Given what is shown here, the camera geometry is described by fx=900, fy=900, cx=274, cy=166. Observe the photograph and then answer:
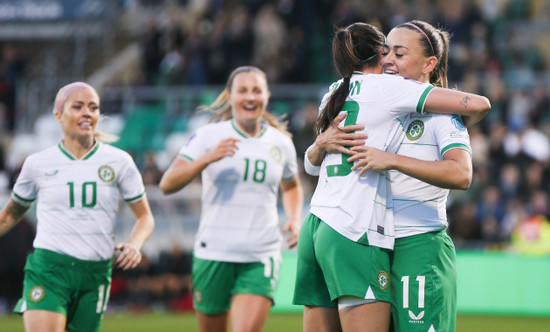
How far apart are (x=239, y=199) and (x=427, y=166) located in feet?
9.03

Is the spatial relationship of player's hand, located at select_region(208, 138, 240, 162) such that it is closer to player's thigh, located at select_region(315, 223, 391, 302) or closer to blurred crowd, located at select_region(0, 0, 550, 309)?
player's thigh, located at select_region(315, 223, 391, 302)

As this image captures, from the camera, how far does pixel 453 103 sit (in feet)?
15.6

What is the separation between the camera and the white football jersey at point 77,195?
6.43m

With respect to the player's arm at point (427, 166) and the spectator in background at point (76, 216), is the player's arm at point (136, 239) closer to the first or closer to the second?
the spectator in background at point (76, 216)

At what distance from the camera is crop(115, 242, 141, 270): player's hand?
20.5 ft

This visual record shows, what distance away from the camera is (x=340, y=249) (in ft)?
15.7

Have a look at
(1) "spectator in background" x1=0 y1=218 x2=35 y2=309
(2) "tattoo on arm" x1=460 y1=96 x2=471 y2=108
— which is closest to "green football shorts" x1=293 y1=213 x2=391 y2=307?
(2) "tattoo on arm" x1=460 y1=96 x2=471 y2=108

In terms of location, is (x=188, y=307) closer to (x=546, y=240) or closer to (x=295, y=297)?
(x=546, y=240)

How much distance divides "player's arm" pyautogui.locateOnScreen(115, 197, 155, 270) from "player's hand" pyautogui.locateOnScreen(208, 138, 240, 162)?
61 cm

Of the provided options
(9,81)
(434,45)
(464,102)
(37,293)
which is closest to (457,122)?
(464,102)

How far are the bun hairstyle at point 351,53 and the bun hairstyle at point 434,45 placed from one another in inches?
8.7

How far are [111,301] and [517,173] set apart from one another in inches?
289

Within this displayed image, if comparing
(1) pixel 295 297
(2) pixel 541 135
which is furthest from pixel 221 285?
(2) pixel 541 135

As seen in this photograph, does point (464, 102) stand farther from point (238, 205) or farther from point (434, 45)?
point (238, 205)
